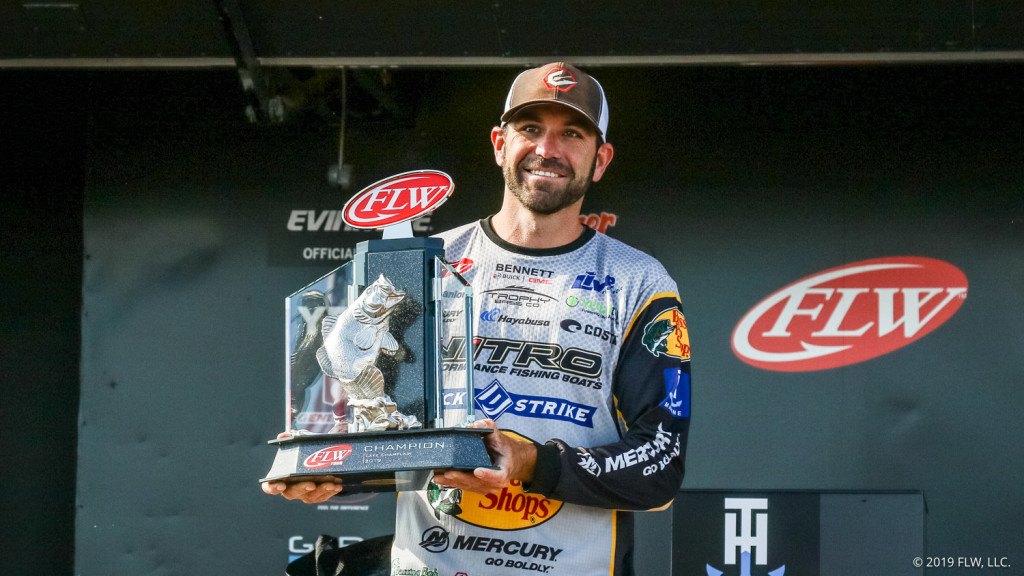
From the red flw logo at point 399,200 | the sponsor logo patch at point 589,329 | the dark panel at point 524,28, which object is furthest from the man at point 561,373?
the dark panel at point 524,28

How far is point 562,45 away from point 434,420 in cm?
192

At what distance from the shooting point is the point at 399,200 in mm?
2139

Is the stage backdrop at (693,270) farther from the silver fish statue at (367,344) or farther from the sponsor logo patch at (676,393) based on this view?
the silver fish statue at (367,344)

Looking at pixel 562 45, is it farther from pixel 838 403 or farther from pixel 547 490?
pixel 547 490

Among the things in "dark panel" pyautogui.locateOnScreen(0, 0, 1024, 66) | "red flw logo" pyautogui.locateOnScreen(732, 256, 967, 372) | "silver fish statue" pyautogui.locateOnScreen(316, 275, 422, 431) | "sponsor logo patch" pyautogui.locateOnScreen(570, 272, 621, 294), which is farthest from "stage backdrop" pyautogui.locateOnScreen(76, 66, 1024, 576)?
"silver fish statue" pyautogui.locateOnScreen(316, 275, 422, 431)

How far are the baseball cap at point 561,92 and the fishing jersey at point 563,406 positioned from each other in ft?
1.00

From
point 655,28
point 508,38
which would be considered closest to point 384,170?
point 508,38

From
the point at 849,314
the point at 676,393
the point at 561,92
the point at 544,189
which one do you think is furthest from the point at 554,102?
the point at 849,314

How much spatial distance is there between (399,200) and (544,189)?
0.27 meters

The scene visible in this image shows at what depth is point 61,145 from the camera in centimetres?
461

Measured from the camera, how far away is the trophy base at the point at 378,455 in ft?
6.14

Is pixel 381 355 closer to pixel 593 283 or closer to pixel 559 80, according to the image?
pixel 593 283

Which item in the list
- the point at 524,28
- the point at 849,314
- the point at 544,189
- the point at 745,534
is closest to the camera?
the point at 544,189

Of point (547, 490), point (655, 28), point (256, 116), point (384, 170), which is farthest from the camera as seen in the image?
point (384, 170)
